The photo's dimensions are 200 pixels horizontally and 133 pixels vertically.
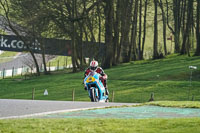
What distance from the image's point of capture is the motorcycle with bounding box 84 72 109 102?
2305 centimetres

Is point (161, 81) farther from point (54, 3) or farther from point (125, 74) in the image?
point (54, 3)

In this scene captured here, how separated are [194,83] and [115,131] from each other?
3162 cm

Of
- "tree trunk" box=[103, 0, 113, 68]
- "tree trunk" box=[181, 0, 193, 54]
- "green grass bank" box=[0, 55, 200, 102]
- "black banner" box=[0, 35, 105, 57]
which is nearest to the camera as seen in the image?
"green grass bank" box=[0, 55, 200, 102]

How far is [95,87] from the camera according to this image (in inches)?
933

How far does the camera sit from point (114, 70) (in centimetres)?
5809

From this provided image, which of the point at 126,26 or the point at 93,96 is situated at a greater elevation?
the point at 126,26

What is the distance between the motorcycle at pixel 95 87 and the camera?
23.0 meters

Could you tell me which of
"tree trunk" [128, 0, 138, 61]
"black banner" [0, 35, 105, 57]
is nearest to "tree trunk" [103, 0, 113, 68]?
"black banner" [0, 35, 105, 57]

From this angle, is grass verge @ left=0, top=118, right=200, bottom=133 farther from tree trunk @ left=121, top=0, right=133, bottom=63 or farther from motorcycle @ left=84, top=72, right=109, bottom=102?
tree trunk @ left=121, top=0, right=133, bottom=63

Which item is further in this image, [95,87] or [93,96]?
[93,96]

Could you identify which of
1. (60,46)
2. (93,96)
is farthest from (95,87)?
(60,46)

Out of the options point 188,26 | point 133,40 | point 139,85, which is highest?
point 188,26

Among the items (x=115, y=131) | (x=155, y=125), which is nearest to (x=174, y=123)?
(x=155, y=125)

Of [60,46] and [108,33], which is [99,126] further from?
[60,46]
